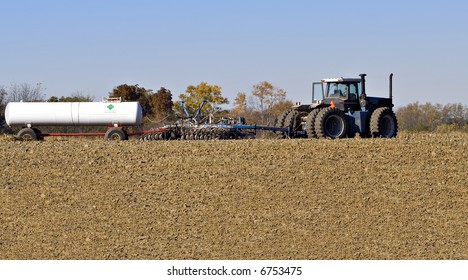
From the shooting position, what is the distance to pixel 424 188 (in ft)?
48.0

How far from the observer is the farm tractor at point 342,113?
2186cm

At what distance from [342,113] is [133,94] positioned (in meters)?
17.3

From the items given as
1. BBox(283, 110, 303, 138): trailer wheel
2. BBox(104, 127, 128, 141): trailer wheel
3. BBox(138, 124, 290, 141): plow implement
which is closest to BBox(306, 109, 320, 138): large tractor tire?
BBox(138, 124, 290, 141): plow implement

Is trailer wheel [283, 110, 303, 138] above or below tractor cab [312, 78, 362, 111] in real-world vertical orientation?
below

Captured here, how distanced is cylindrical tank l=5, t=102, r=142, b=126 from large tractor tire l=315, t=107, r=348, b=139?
702 centimetres

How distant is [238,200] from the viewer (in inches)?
550

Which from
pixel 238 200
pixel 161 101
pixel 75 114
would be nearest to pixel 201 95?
pixel 161 101

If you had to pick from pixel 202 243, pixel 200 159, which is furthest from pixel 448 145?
pixel 202 243

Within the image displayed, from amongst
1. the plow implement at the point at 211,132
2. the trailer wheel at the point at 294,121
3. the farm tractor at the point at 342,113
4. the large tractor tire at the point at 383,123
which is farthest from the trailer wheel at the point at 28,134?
the large tractor tire at the point at 383,123

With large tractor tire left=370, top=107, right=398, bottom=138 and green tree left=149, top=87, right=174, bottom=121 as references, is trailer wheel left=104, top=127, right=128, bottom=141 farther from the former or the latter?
green tree left=149, top=87, right=174, bottom=121

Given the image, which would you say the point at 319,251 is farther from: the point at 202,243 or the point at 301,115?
the point at 301,115

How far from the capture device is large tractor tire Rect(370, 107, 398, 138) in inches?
876

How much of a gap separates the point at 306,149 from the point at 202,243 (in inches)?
179

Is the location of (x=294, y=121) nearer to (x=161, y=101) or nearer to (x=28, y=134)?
(x=28, y=134)
